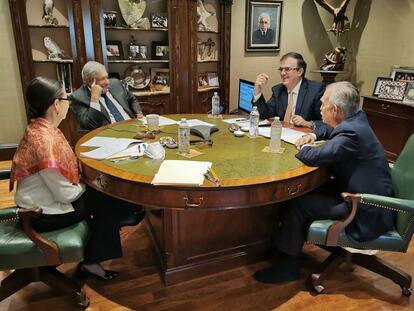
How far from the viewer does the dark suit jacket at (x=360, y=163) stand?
1.69 m

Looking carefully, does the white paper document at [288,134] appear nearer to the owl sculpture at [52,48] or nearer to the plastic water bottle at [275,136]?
the plastic water bottle at [275,136]

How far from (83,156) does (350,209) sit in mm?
1387

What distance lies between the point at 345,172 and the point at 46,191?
1475mm

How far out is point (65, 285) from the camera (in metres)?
1.76

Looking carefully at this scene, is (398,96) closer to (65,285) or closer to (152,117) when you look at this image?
(152,117)

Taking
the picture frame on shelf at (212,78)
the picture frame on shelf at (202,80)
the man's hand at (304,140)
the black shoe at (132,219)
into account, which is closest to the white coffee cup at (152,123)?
the black shoe at (132,219)

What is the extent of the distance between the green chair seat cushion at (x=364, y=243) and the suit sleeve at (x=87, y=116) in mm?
1700

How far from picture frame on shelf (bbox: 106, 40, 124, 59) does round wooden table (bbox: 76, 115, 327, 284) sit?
1.57 metres

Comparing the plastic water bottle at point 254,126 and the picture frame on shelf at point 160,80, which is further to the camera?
the picture frame on shelf at point 160,80

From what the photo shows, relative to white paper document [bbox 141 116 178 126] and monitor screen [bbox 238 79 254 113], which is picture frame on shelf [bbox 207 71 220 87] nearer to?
monitor screen [bbox 238 79 254 113]

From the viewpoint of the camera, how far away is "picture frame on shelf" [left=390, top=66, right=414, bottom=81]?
374cm

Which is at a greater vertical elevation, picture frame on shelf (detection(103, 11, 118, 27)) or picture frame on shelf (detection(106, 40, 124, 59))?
picture frame on shelf (detection(103, 11, 118, 27))

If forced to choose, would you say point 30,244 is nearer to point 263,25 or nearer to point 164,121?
point 164,121

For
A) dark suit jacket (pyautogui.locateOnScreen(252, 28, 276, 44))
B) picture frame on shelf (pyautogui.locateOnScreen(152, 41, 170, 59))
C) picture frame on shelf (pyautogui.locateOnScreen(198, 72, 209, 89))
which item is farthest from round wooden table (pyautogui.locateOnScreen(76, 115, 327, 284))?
dark suit jacket (pyautogui.locateOnScreen(252, 28, 276, 44))
